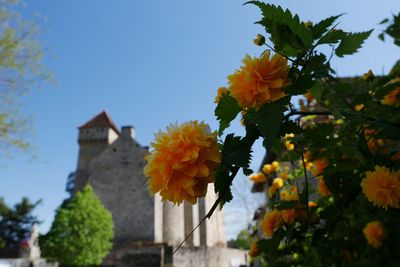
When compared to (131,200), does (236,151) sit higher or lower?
lower

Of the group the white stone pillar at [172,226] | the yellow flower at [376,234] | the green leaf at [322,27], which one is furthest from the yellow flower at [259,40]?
the white stone pillar at [172,226]

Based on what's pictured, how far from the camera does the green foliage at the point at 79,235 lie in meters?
19.4

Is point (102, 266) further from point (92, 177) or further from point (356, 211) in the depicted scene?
point (356, 211)

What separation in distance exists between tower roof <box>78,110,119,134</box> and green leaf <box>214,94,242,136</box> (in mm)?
31695

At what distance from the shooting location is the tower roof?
3161 cm

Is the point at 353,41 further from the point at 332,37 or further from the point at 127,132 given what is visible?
the point at 127,132

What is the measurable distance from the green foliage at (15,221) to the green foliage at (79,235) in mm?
17627

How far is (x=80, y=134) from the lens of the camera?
31.2 metres

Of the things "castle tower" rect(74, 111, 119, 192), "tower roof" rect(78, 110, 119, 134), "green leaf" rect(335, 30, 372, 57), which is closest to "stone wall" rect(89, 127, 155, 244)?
"castle tower" rect(74, 111, 119, 192)

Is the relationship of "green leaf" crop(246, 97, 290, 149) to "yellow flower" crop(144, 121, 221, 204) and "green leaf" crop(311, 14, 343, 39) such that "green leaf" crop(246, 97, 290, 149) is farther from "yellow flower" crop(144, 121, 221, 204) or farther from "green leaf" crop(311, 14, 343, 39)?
"green leaf" crop(311, 14, 343, 39)

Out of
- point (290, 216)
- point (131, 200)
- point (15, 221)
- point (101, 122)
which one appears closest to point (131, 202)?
point (131, 200)

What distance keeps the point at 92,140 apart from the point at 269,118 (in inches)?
1252

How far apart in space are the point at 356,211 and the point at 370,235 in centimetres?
62

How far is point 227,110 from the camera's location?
30.7 inches
